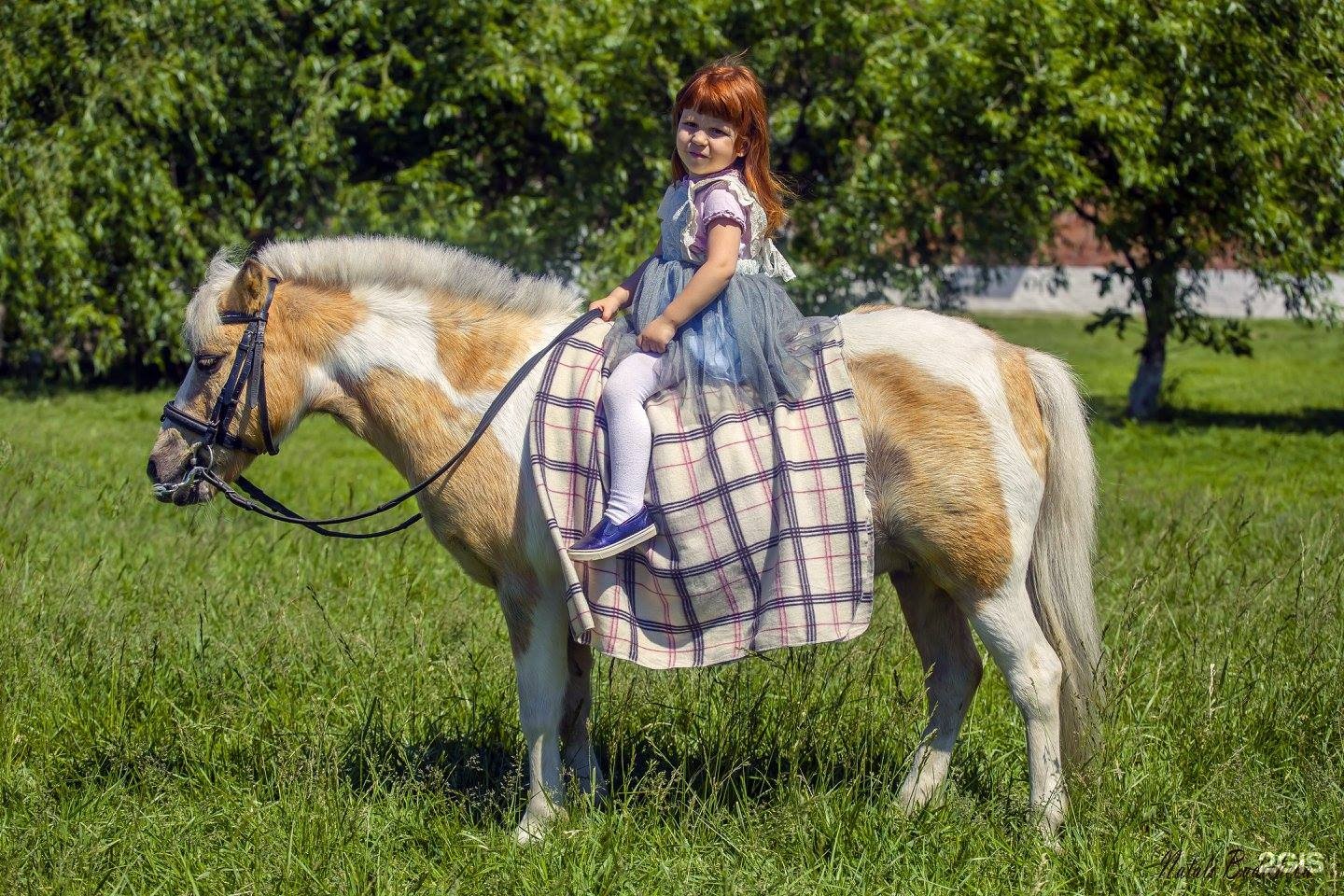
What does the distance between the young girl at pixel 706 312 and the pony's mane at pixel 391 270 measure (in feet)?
0.98

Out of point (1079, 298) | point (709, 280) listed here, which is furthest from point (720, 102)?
point (1079, 298)

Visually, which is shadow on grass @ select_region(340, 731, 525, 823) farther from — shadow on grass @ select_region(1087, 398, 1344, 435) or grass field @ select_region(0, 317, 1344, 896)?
shadow on grass @ select_region(1087, 398, 1344, 435)

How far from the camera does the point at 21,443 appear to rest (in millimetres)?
9703

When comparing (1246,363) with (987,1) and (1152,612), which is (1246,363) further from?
(1152,612)

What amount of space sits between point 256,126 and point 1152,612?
11440 millimetres

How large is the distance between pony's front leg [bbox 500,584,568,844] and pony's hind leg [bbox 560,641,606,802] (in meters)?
0.19

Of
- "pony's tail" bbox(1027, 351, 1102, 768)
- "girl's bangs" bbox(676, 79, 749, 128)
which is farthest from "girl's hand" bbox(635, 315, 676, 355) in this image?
"pony's tail" bbox(1027, 351, 1102, 768)

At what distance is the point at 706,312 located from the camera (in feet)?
12.0

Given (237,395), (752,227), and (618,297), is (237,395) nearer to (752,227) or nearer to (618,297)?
(618,297)

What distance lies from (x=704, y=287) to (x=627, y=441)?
431 millimetres

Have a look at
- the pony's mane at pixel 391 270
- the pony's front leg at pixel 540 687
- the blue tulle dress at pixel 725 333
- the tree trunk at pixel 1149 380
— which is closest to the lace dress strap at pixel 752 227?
the blue tulle dress at pixel 725 333

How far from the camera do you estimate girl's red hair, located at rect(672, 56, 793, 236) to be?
3676 mm

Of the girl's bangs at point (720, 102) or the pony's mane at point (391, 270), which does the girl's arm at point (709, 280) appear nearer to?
the girl's bangs at point (720, 102)

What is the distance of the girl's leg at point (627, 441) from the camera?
11.7 ft
